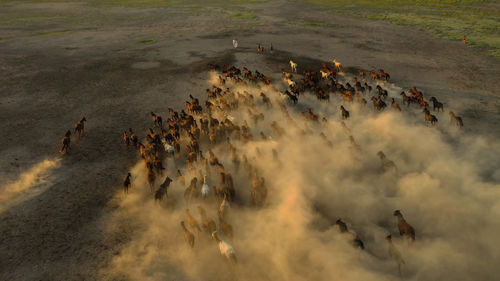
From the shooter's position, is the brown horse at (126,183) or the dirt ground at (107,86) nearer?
the dirt ground at (107,86)

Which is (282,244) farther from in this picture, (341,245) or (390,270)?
(390,270)

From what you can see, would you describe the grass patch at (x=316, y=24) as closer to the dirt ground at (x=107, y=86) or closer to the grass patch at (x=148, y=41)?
the dirt ground at (x=107, y=86)

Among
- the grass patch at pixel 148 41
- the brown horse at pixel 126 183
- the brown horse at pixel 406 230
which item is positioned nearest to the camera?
the brown horse at pixel 406 230

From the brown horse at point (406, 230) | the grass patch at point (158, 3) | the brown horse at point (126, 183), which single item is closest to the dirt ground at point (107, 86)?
the brown horse at point (126, 183)

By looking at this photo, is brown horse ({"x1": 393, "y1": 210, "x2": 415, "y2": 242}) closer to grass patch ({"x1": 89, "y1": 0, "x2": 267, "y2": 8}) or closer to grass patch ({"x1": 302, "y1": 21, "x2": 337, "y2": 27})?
grass patch ({"x1": 302, "y1": 21, "x2": 337, "y2": 27})

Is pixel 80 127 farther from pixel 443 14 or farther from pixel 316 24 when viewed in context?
pixel 443 14

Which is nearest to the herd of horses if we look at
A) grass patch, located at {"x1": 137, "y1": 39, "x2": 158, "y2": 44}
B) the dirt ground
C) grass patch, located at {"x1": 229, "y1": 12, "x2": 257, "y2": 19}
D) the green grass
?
the dirt ground

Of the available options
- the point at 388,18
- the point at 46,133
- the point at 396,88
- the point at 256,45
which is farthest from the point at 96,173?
the point at 388,18
